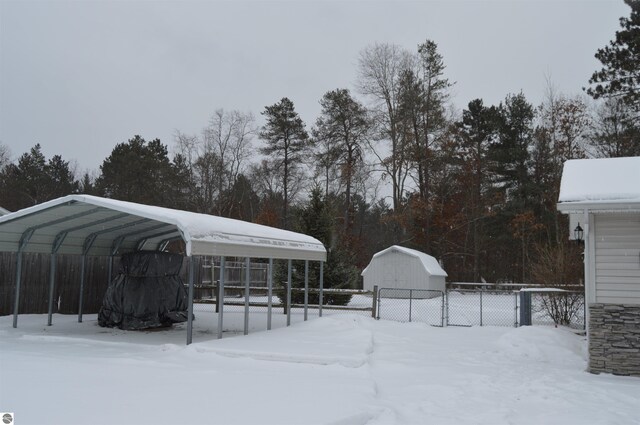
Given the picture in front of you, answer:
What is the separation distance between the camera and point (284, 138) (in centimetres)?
3828

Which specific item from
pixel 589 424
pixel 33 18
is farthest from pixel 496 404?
pixel 33 18

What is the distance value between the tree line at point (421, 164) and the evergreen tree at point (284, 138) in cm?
8

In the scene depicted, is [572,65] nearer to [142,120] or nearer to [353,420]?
[353,420]

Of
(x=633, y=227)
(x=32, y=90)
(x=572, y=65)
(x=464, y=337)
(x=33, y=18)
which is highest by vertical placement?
(x=572, y=65)

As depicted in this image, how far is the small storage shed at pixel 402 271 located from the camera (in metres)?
26.8

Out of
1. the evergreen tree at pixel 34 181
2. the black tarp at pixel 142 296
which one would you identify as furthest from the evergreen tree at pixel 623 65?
the evergreen tree at pixel 34 181

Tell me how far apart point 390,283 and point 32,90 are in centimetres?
2455

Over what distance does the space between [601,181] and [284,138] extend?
29977 mm

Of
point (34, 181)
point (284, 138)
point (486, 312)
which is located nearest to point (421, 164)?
point (284, 138)

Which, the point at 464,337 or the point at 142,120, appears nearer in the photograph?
the point at 464,337

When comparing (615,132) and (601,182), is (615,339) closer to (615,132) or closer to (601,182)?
(601,182)

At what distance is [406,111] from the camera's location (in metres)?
33.8

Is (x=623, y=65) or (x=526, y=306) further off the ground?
(x=623, y=65)

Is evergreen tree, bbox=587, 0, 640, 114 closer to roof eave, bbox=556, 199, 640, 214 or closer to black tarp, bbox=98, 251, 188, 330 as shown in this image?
roof eave, bbox=556, 199, 640, 214
